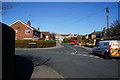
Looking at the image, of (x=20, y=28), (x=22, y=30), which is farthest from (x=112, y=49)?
(x=20, y=28)

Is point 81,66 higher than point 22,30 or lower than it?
lower

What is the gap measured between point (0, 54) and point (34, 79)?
99.0 inches

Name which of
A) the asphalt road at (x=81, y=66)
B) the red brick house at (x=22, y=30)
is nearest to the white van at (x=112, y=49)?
the asphalt road at (x=81, y=66)

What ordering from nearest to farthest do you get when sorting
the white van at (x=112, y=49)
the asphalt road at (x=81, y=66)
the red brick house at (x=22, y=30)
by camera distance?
1. the asphalt road at (x=81, y=66)
2. the white van at (x=112, y=49)
3. the red brick house at (x=22, y=30)

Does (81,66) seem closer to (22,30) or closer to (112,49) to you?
(112,49)

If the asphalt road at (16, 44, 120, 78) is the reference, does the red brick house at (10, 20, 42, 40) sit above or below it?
above

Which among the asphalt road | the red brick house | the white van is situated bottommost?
the asphalt road

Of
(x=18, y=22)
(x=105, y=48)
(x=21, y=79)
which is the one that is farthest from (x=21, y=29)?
(x=21, y=79)

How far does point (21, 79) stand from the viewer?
566 cm

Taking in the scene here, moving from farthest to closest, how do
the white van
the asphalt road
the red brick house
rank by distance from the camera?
the red brick house → the white van → the asphalt road

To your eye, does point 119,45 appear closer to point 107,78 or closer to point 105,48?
point 105,48

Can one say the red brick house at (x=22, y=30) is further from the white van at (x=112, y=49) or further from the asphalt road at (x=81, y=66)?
the white van at (x=112, y=49)

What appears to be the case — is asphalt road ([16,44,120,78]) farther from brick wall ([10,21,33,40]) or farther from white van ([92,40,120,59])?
brick wall ([10,21,33,40])

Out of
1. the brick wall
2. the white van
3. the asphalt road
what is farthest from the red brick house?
the white van
